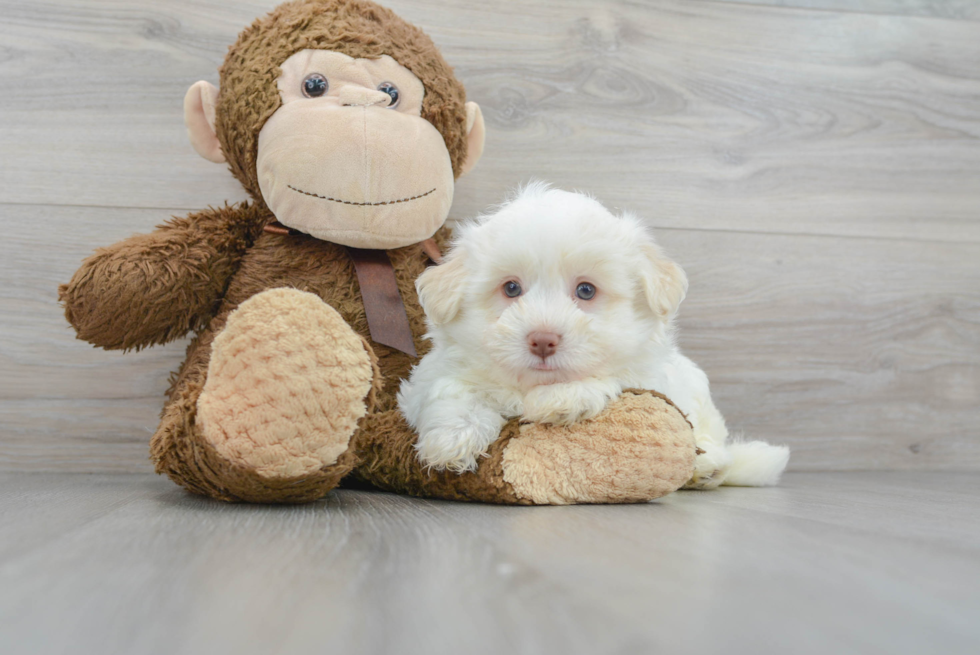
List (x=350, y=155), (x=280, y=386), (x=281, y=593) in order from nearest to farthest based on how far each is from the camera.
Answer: (x=281, y=593) → (x=280, y=386) → (x=350, y=155)

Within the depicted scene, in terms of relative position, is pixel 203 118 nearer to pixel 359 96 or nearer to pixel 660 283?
pixel 359 96

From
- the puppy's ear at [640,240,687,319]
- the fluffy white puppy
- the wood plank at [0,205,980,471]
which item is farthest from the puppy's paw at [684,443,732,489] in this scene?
the wood plank at [0,205,980,471]

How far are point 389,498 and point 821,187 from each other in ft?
3.77

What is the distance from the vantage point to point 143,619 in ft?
1.48

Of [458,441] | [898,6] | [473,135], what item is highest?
[898,6]

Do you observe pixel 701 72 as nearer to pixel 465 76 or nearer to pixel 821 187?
pixel 821 187

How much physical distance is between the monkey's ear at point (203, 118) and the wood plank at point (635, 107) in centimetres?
22

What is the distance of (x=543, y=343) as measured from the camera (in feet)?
2.91

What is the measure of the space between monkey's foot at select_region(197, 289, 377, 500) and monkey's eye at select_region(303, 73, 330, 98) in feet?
1.39

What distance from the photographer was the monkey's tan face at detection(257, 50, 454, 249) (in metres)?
1.03

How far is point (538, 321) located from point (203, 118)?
65 centimetres

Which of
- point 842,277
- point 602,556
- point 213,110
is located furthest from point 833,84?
point 602,556

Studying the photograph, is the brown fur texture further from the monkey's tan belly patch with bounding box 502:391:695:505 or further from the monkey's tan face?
the monkey's tan belly patch with bounding box 502:391:695:505

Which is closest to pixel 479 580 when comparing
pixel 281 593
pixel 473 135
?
pixel 281 593
